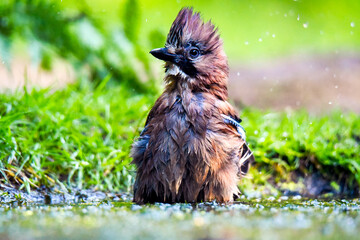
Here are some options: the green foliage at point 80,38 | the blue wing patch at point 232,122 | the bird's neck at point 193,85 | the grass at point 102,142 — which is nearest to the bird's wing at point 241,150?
the blue wing patch at point 232,122

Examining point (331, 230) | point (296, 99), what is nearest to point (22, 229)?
point (331, 230)

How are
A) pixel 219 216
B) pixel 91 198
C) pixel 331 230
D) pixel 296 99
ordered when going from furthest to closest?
pixel 296 99, pixel 91 198, pixel 219 216, pixel 331 230

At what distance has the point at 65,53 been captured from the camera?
23.7 ft

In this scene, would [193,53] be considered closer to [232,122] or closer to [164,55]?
[164,55]

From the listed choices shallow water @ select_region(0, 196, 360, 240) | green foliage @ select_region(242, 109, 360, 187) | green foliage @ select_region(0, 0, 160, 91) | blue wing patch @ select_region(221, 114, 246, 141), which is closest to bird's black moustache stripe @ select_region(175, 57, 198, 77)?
Result: blue wing patch @ select_region(221, 114, 246, 141)

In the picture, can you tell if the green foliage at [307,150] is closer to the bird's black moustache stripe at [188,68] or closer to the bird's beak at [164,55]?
the bird's black moustache stripe at [188,68]

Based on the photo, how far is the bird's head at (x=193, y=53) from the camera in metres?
4.45

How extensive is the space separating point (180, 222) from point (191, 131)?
1.24 m

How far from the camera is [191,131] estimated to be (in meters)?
4.11

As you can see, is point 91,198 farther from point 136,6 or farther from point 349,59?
point 349,59

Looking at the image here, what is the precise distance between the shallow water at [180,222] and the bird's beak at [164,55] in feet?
4.22

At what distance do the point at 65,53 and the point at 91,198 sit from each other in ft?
9.53

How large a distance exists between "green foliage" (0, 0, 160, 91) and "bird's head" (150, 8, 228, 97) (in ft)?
9.03

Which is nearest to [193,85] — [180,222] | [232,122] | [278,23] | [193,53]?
[193,53]
